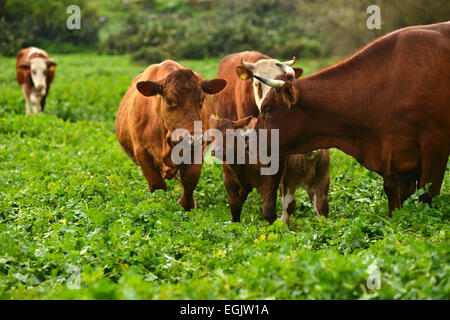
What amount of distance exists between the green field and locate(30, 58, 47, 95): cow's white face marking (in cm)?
608

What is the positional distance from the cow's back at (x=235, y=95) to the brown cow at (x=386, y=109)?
262 cm

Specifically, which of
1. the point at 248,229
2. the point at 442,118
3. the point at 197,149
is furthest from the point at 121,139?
the point at 442,118

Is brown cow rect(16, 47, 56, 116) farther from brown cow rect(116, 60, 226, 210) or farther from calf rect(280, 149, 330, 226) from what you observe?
calf rect(280, 149, 330, 226)

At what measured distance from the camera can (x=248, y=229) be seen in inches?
247

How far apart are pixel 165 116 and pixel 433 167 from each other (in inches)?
124

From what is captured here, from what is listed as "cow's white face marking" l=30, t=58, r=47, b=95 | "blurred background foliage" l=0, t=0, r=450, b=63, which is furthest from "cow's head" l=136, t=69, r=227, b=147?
"blurred background foliage" l=0, t=0, r=450, b=63

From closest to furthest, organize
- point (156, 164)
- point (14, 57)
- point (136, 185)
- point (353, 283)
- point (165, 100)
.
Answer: point (353, 283) → point (165, 100) → point (156, 164) → point (136, 185) → point (14, 57)

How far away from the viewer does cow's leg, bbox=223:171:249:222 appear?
25.4ft

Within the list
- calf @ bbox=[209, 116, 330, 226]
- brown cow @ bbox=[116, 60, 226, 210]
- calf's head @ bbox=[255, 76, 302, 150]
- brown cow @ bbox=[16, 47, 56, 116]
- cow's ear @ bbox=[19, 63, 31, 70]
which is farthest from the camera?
cow's ear @ bbox=[19, 63, 31, 70]

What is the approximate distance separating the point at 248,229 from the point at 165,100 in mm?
2205

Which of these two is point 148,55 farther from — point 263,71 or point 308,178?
point 308,178

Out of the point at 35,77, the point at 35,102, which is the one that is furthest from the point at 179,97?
the point at 35,77

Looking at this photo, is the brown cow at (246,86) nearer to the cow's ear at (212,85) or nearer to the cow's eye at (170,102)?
the cow's ear at (212,85)
